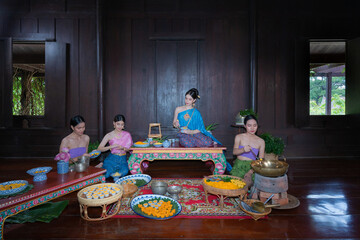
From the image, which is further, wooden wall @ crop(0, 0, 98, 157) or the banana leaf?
wooden wall @ crop(0, 0, 98, 157)

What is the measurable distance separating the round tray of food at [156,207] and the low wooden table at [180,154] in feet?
3.79

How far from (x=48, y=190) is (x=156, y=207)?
1.25 meters

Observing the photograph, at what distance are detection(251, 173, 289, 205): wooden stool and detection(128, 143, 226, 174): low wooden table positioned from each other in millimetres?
982

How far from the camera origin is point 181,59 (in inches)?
230

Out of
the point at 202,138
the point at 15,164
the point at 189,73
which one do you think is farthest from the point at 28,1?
the point at 202,138

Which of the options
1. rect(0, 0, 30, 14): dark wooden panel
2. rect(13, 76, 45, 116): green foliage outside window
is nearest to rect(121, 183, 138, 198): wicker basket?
rect(0, 0, 30, 14): dark wooden panel

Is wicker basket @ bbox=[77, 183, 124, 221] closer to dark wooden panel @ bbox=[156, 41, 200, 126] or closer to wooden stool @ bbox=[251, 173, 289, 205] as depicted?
wooden stool @ bbox=[251, 173, 289, 205]

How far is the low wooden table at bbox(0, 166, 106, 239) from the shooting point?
1.96 metres

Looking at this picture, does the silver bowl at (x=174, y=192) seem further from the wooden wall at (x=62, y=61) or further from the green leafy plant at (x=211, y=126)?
the wooden wall at (x=62, y=61)

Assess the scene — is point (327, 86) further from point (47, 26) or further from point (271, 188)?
point (47, 26)

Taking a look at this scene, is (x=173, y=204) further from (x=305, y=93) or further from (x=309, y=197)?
(x=305, y=93)

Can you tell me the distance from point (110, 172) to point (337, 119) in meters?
6.47

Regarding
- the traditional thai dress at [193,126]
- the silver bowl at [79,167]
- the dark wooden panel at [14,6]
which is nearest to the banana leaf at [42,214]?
the silver bowl at [79,167]

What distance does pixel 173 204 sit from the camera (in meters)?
2.62
